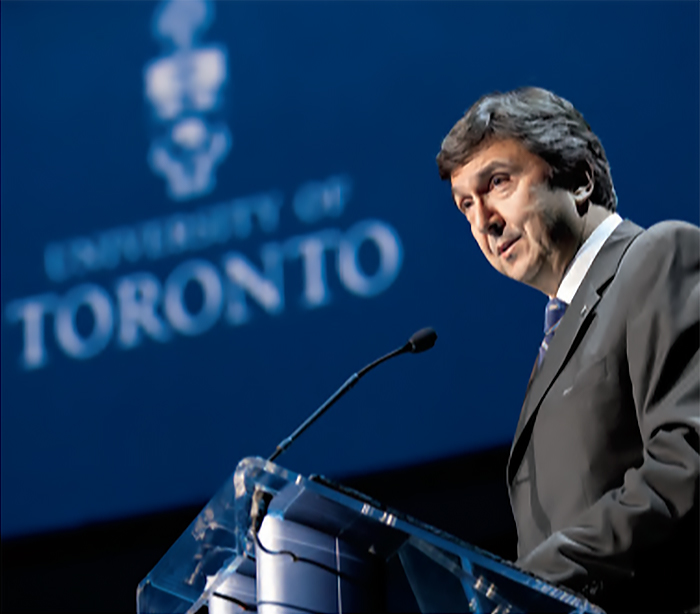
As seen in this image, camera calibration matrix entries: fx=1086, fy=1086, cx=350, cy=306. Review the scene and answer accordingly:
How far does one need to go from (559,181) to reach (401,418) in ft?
3.30

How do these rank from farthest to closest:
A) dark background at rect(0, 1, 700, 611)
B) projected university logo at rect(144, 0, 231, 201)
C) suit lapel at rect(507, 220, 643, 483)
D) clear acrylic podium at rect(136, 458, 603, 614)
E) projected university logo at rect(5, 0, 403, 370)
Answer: projected university logo at rect(144, 0, 231, 201) < projected university logo at rect(5, 0, 403, 370) < dark background at rect(0, 1, 700, 611) < suit lapel at rect(507, 220, 643, 483) < clear acrylic podium at rect(136, 458, 603, 614)

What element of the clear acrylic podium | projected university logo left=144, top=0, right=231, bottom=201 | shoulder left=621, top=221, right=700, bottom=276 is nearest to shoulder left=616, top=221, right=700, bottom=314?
shoulder left=621, top=221, right=700, bottom=276

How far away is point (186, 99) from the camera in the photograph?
349cm

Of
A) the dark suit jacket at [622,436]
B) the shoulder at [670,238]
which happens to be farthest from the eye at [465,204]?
the shoulder at [670,238]

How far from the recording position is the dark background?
284cm

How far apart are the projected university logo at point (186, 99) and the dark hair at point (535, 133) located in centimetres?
140

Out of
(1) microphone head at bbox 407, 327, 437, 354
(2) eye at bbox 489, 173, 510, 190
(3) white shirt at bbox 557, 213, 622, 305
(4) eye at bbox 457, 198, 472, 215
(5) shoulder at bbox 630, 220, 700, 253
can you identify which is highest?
(2) eye at bbox 489, 173, 510, 190

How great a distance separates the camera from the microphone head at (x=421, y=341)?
6.68 feet

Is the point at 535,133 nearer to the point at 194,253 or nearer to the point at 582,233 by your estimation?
the point at 582,233

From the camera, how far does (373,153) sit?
10.3 ft

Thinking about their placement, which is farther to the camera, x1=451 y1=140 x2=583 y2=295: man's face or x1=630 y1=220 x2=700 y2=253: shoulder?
x1=451 y1=140 x2=583 y2=295: man's face

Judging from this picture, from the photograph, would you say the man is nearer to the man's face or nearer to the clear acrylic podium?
the man's face

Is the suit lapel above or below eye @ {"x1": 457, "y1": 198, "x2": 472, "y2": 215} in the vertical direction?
below

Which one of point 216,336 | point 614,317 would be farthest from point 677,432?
point 216,336
